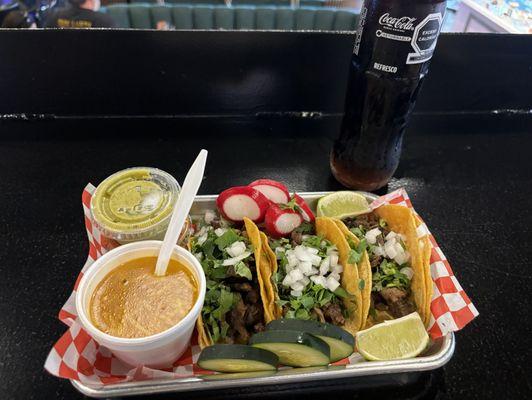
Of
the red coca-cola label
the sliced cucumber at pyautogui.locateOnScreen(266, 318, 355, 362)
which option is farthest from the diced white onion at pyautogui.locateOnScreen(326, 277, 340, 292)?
the red coca-cola label

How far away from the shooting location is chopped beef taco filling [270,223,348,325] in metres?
1.16

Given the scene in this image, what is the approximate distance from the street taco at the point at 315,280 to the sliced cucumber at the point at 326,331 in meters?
0.13

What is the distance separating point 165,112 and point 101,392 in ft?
4.91

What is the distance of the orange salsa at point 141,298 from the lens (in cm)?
98

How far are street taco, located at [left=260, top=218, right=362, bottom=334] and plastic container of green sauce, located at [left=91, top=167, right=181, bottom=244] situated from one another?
338mm

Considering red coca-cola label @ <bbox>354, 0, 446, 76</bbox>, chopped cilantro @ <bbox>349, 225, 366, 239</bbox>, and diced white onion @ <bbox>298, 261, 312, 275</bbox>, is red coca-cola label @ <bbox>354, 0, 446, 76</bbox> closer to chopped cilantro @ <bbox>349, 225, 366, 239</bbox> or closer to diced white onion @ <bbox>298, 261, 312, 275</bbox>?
chopped cilantro @ <bbox>349, 225, 366, 239</bbox>

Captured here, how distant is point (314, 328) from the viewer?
974mm

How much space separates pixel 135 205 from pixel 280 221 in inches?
18.9

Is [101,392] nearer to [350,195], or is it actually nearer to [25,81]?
[350,195]

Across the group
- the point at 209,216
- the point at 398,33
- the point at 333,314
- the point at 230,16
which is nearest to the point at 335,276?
the point at 333,314

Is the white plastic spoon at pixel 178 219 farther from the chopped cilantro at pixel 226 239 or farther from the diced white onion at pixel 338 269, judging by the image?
the diced white onion at pixel 338 269

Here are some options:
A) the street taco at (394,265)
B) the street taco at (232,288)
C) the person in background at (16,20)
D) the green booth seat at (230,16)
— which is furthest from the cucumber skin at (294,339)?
the person in background at (16,20)

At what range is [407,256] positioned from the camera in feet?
4.22

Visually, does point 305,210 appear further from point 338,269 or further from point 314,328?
point 314,328
